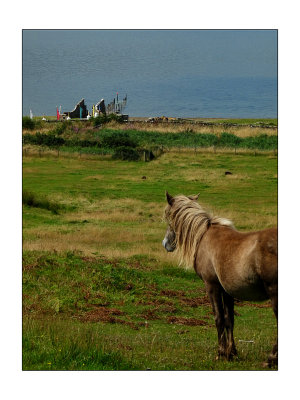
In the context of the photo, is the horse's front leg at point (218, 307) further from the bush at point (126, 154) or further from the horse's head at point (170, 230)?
the bush at point (126, 154)

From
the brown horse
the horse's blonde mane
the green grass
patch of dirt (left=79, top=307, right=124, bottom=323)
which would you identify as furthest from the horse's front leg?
patch of dirt (left=79, top=307, right=124, bottom=323)

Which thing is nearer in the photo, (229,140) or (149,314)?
(149,314)

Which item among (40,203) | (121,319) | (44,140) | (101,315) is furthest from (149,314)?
(40,203)

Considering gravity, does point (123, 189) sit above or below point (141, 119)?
below

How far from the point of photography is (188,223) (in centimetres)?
606

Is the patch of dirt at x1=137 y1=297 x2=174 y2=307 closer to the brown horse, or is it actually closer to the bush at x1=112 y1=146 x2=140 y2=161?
the bush at x1=112 y1=146 x2=140 y2=161

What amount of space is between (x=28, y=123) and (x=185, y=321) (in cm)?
454

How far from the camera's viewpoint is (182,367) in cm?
567

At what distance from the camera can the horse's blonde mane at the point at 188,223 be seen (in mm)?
5895

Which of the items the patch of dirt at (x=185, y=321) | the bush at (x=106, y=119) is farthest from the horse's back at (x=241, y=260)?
the bush at (x=106, y=119)

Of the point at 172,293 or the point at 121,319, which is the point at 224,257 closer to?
the point at 121,319
